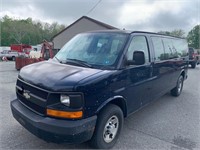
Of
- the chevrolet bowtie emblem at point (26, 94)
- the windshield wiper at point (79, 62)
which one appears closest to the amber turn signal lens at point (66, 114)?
the chevrolet bowtie emblem at point (26, 94)

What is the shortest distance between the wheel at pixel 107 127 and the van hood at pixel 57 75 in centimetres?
69

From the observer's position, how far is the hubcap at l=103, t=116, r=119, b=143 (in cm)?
321

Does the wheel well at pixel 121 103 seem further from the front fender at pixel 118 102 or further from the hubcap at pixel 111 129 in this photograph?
the hubcap at pixel 111 129

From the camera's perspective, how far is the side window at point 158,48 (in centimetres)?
461

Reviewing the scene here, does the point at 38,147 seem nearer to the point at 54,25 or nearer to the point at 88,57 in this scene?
the point at 88,57

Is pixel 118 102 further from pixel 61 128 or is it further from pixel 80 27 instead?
pixel 80 27

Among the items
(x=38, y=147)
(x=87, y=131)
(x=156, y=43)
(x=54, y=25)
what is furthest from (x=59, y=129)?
(x=54, y=25)

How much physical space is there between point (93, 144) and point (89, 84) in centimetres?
105

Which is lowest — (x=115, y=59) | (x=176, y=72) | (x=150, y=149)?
(x=150, y=149)

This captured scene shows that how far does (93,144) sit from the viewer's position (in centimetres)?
308

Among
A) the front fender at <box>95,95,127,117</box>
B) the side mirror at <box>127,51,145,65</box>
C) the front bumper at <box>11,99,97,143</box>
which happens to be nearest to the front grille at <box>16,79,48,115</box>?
the front bumper at <box>11,99,97,143</box>

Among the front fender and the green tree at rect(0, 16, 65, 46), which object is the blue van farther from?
the green tree at rect(0, 16, 65, 46)

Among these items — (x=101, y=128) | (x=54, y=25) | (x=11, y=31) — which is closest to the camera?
(x=101, y=128)

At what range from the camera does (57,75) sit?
9.52 feet
